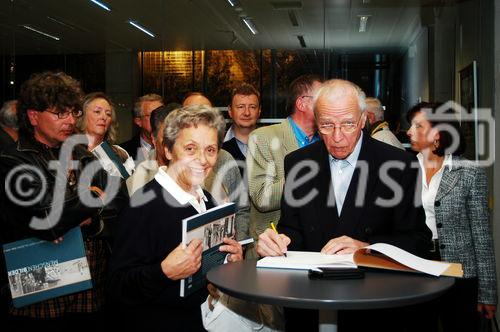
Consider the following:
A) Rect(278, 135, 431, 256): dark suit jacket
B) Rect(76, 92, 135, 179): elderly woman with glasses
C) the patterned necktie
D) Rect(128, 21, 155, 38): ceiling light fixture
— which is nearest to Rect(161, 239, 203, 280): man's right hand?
Rect(278, 135, 431, 256): dark suit jacket

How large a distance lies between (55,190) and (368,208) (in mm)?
A: 1299

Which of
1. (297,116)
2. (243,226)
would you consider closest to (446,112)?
(297,116)

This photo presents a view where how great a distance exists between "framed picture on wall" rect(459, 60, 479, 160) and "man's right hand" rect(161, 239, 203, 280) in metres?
4.40

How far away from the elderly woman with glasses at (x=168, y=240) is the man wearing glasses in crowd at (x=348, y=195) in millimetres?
339

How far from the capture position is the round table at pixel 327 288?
1.71m

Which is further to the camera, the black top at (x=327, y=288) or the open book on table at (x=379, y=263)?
the open book on table at (x=379, y=263)

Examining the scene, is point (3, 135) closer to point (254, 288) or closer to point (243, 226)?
point (243, 226)

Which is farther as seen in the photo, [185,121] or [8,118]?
[8,118]

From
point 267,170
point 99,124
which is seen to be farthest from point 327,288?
point 99,124

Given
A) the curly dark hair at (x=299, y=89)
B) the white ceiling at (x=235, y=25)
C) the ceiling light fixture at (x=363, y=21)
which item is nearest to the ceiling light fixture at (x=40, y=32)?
the white ceiling at (x=235, y=25)

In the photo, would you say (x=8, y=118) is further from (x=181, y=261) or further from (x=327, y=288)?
(x=327, y=288)

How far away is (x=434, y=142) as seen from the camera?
151 inches

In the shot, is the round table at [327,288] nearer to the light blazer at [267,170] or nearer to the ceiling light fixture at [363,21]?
the light blazer at [267,170]

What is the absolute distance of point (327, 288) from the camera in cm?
185
